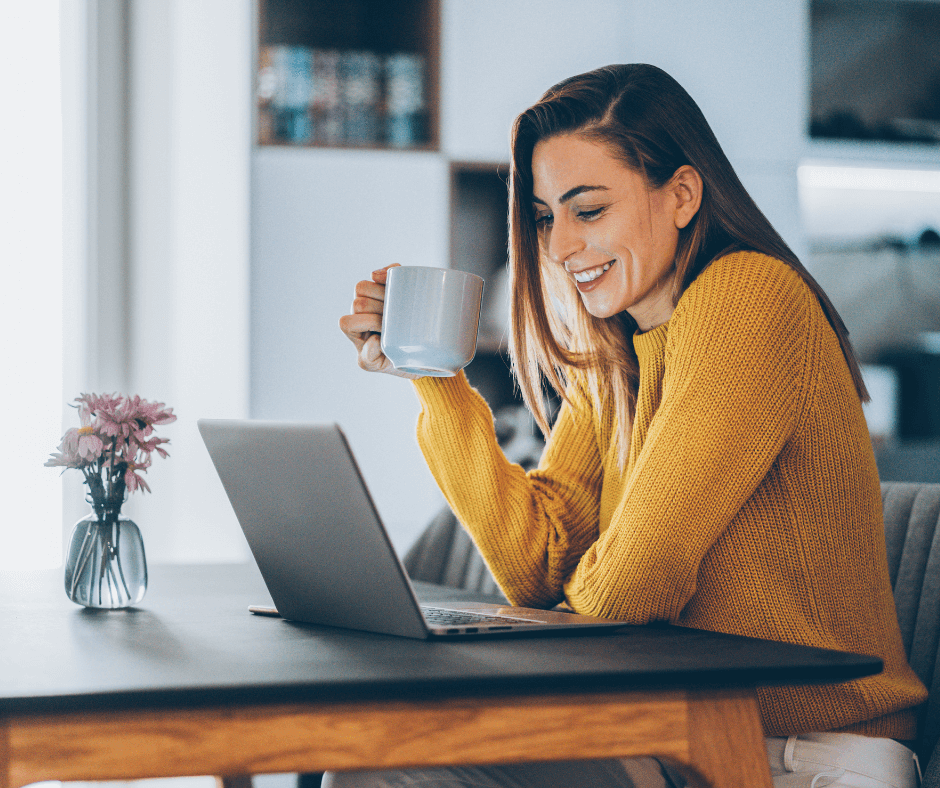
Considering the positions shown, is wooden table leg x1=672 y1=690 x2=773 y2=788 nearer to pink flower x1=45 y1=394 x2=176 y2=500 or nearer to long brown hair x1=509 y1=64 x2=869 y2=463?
long brown hair x1=509 y1=64 x2=869 y2=463

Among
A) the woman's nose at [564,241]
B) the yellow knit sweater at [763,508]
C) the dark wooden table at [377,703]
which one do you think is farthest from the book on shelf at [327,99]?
the dark wooden table at [377,703]

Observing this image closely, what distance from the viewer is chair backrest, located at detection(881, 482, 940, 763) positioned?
1119 millimetres

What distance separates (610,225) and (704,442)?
14.1 inches

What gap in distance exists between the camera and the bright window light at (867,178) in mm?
2801

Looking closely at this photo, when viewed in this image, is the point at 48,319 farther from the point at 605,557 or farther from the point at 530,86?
the point at 605,557

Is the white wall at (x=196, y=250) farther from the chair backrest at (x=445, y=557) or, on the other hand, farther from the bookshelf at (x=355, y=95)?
the chair backrest at (x=445, y=557)

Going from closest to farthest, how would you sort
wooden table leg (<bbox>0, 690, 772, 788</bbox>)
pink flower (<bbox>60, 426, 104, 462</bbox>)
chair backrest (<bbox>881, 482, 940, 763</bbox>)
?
wooden table leg (<bbox>0, 690, 772, 788</bbox>)
pink flower (<bbox>60, 426, 104, 462</bbox>)
chair backrest (<bbox>881, 482, 940, 763</bbox>)

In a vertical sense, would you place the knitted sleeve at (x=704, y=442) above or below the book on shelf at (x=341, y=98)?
below

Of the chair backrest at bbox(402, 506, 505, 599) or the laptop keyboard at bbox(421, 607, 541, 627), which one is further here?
the chair backrest at bbox(402, 506, 505, 599)

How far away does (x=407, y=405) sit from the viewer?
250 centimetres

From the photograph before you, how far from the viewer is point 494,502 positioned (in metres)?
1.21

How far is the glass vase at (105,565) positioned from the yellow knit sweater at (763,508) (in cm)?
45

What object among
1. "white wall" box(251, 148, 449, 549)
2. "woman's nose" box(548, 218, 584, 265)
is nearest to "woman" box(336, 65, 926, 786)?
"woman's nose" box(548, 218, 584, 265)

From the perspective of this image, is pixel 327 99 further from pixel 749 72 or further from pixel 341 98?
pixel 749 72
